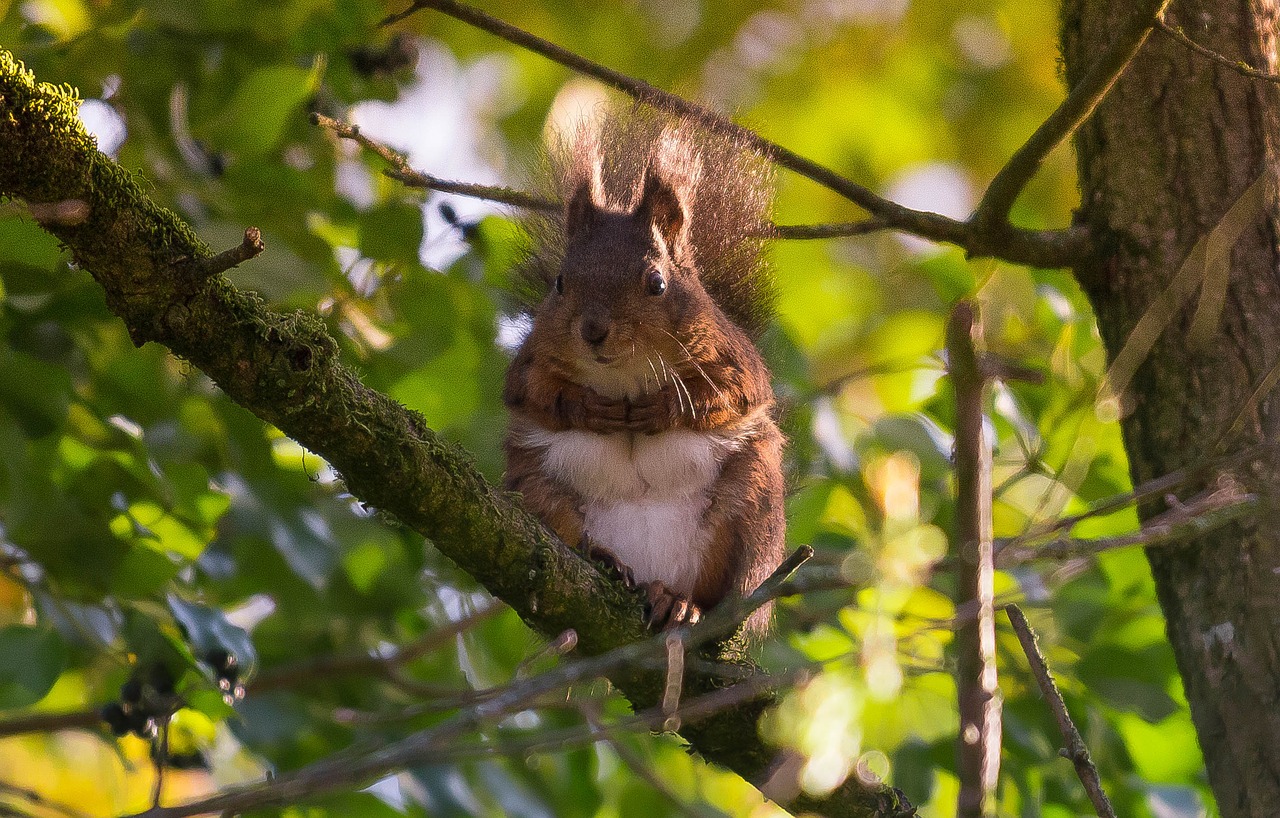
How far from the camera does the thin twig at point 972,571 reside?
97 centimetres

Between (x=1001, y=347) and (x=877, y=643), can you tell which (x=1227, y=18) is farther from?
(x=877, y=643)

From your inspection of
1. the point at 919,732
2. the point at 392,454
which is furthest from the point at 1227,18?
the point at 392,454

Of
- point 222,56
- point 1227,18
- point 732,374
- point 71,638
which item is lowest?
point 71,638

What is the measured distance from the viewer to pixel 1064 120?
94.7 inches

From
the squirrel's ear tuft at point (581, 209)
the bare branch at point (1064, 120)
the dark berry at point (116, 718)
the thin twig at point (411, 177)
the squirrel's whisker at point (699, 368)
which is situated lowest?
the dark berry at point (116, 718)

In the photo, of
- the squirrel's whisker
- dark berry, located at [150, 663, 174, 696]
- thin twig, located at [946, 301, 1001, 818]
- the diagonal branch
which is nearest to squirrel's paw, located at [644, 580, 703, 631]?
the squirrel's whisker

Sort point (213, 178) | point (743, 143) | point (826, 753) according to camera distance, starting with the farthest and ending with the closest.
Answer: point (213, 178) → point (743, 143) → point (826, 753)

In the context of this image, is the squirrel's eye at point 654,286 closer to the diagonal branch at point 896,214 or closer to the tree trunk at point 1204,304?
the diagonal branch at point 896,214

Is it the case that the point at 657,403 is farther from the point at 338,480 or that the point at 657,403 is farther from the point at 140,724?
the point at 140,724

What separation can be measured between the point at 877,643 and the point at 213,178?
2797 mm

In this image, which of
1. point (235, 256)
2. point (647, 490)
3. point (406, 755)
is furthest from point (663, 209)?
Answer: point (406, 755)

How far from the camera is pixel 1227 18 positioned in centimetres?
272

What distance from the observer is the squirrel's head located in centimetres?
315

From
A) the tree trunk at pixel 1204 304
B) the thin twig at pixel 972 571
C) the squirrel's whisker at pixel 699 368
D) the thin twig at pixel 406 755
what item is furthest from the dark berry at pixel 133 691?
the thin twig at pixel 972 571
